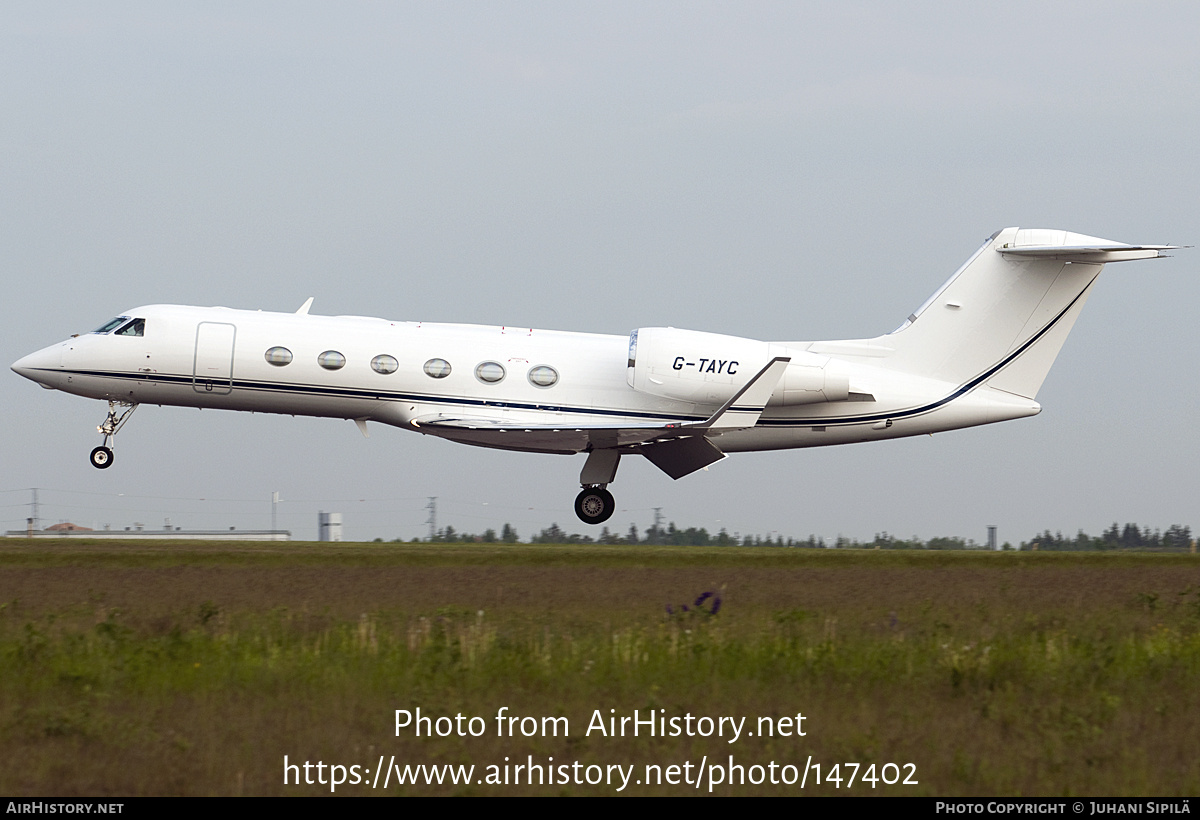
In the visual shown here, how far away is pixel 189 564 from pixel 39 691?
7.76 metres

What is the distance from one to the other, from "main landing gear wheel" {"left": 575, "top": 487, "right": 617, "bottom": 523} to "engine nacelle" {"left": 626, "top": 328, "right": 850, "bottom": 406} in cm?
219

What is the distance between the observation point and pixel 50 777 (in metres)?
7.05

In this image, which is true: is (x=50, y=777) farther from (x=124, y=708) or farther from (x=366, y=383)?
(x=366, y=383)

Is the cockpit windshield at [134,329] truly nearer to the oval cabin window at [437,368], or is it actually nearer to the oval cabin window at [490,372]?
the oval cabin window at [437,368]

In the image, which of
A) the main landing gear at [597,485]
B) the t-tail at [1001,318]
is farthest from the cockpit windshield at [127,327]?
the t-tail at [1001,318]

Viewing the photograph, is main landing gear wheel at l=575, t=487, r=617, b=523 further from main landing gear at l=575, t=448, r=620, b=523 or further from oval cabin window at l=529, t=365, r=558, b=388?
oval cabin window at l=529, t=365, r=558, b=388

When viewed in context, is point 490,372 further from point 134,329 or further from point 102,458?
point 102,458

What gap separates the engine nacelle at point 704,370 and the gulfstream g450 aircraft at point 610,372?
30 mm

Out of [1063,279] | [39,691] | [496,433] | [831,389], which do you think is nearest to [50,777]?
[39,691]

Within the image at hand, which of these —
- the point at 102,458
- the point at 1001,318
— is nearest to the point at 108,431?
the point at 102,458

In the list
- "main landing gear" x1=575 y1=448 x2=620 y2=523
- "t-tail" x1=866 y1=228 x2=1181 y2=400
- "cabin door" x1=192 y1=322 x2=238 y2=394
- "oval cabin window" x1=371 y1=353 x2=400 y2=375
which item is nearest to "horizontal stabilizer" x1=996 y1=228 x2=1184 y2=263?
"t-tail" x1=866 y1=228 x2=1181 y2=400

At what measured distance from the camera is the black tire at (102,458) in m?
24.3

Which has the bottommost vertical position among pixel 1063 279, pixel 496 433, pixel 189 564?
pixel 189 564
